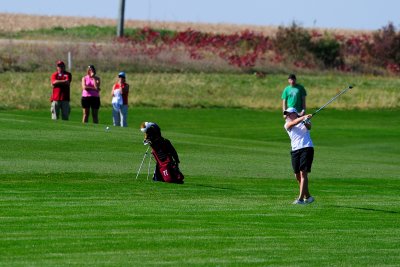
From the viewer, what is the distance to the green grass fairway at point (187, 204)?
1416 centimetres

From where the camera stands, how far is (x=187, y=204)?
61.2ft

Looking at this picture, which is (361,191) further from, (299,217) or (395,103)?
(395,103)

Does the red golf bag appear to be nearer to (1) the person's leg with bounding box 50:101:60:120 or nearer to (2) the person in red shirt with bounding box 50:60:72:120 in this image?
(2) the person in red shirt with bounding box 50:60:72:120

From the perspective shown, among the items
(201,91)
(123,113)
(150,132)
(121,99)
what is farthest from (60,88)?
(201,91)

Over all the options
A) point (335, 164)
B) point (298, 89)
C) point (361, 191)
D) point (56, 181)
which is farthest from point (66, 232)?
point (298, 89)

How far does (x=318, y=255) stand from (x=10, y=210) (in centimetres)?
492

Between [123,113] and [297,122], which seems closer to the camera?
[297,122]

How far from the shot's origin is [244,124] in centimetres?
4100

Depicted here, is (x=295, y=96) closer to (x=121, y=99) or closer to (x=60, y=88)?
(x=121, y=99)

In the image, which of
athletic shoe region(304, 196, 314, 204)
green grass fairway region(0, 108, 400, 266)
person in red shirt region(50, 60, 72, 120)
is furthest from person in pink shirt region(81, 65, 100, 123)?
athletic shoe region(304, 196, 314, 204)

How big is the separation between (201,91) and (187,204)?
107 feet

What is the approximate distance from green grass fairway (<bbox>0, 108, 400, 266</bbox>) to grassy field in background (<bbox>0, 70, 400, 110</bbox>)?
14520 mm

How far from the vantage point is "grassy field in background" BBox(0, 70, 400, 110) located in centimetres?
4628

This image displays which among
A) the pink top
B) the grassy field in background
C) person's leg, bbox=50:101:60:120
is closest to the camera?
person's leg, bbox=50:101:60:120
